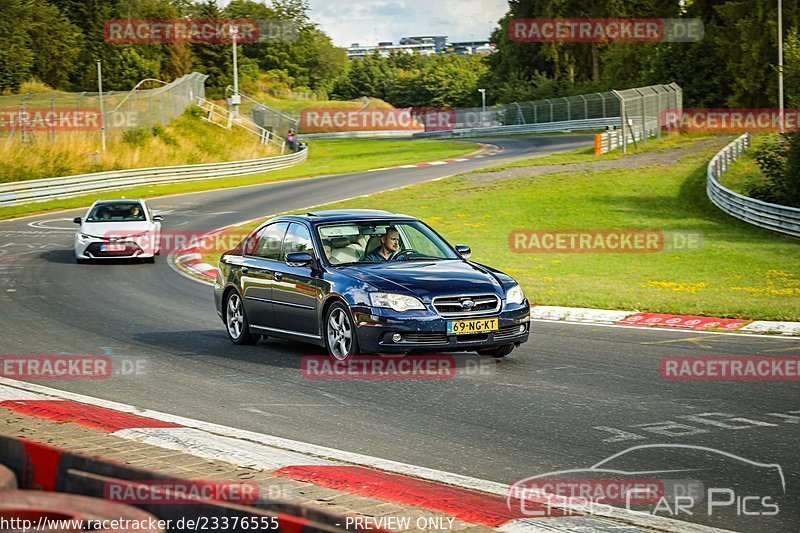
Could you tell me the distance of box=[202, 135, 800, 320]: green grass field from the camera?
59.3ft

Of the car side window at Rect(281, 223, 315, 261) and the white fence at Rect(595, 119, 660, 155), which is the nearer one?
the car side window at Rect(281, 223, 315, 261)

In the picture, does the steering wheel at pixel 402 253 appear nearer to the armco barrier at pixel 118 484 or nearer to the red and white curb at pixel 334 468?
the red and white curb at pixel 334 468

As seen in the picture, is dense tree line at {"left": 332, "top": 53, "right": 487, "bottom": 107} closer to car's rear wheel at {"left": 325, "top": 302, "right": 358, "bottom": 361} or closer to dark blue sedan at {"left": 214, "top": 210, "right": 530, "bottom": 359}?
dark blue sedan at {"left": 214, "top": 210, "right": 530, "bottom": 359}

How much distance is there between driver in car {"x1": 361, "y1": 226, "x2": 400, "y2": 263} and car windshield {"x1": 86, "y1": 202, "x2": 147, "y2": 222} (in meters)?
15.1

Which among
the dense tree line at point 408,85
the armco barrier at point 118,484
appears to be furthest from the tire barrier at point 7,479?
the dense tree line at point 408,85

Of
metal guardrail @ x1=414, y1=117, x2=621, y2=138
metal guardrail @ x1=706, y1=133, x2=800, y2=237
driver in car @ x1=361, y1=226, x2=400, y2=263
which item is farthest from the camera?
metal guardrail @ x1=414, y1=117, x2=621, y2=138

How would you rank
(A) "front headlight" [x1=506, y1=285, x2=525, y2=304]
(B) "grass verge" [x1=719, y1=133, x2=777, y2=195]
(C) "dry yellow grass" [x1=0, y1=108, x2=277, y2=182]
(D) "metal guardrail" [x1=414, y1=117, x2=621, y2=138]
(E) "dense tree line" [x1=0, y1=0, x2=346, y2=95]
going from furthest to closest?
(E) "dense tree line" [x1=0, y1=0, x2=346, y2=95] < (D) "metal guardrail" [x1=414, y1=117, x2=621, y2=138] < (C) "dry yellow grass" [x1=0, y1=108, x2=277, y2=182] < (B) "grass verge" [x1=719, y1=133, x2=777, y2=195] < (A) "front headlight" [x1=506, y1=285, x2=525, y2=304]

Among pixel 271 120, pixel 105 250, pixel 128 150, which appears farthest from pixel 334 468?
pixel 271 120

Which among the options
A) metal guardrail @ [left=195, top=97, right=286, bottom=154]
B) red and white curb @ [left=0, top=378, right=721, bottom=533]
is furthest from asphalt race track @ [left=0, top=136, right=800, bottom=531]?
metal guardrail @ [left=195, top=97, right=286, bottom=154]

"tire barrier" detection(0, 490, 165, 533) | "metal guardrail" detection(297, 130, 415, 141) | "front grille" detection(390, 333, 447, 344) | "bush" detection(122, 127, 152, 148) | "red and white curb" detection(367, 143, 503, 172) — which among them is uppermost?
"bush" detection(122, 127, 152, 148)

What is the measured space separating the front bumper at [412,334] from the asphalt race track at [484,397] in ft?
1.17

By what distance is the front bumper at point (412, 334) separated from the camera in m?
10.8

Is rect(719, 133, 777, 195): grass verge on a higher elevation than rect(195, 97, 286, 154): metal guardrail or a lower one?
lower

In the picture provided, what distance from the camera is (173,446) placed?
7680 mm
